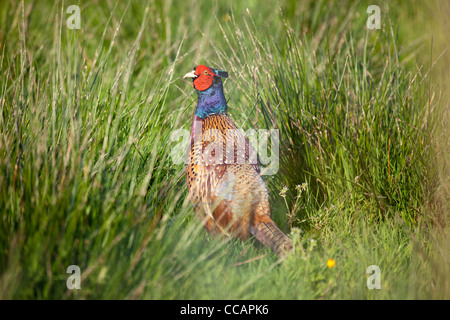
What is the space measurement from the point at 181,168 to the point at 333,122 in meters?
1.04

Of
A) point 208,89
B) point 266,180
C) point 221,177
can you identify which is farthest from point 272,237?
point 208,89

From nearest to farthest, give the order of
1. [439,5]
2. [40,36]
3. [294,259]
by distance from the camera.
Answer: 1. [439,5]
2. [294,259]
3. [40,36]

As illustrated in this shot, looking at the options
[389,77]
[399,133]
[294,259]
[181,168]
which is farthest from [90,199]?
[389,77]

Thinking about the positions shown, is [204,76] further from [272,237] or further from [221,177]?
[272,237]

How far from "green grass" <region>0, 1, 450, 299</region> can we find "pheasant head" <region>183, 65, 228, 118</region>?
0.36m

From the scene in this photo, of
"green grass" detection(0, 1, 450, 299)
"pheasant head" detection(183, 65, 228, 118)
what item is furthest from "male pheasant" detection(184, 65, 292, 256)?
"green grass" detection(0, 1, 450, 299)

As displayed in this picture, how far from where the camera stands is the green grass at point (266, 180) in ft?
6.66

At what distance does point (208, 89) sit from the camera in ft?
8.42

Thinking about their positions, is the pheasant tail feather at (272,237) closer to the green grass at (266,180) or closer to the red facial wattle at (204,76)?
the green grass at (266,180)

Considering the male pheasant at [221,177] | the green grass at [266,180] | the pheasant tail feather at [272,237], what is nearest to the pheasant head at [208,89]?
the male pheasant at [221,177]
